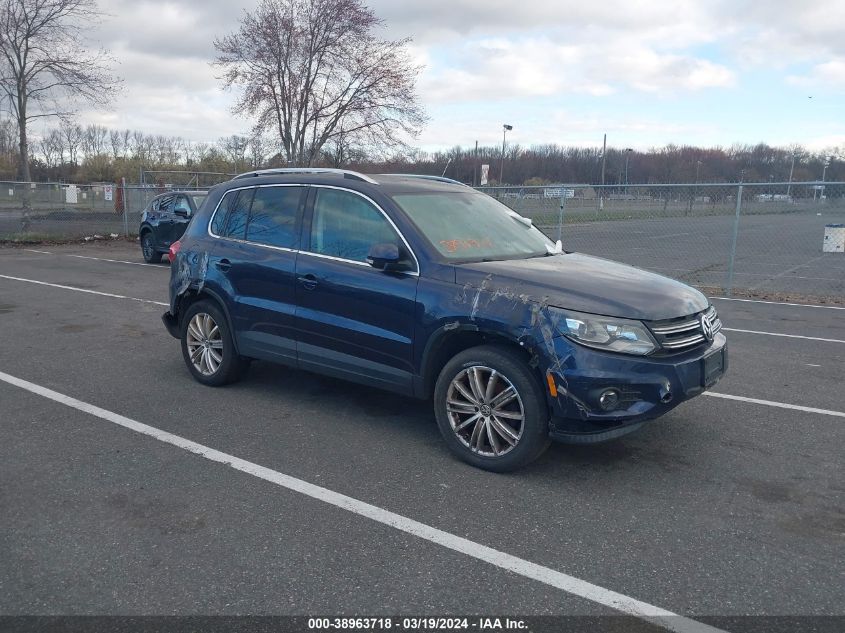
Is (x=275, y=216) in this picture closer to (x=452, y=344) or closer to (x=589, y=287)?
(x=452, y=344)

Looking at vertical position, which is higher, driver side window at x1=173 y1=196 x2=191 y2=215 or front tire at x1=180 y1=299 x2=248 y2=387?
driver side window at x1=173 y1=196 x2=191 y2=215

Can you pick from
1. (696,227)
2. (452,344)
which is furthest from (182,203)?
(696,227)

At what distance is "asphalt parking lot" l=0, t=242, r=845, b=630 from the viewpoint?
3152mm

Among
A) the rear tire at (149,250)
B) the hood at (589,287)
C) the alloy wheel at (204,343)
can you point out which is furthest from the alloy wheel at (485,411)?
the rear tire at (149,250)

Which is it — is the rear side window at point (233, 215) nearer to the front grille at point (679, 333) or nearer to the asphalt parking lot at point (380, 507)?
the asphalt parking lot at point (380, 507)

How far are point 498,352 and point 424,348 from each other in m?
0.55

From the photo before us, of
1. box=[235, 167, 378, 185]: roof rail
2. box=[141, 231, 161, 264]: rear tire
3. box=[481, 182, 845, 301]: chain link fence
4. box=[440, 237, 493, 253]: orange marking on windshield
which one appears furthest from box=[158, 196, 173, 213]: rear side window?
box=[440, 237, 493, 253]: orange marking on windshield

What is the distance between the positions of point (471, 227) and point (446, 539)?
8.08 ft

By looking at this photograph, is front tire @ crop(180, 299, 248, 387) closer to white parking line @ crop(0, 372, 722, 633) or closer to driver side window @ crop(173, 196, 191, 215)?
white parking line @ crop(0, 372, 722, 633)

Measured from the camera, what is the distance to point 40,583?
320 centimetres

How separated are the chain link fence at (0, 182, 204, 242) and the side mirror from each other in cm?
2028

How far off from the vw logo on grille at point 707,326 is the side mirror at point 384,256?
1978 mm

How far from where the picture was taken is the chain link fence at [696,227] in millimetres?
14461

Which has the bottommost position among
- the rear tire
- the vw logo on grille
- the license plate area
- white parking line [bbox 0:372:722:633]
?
white parking line [bbox 0:372:722:633]
